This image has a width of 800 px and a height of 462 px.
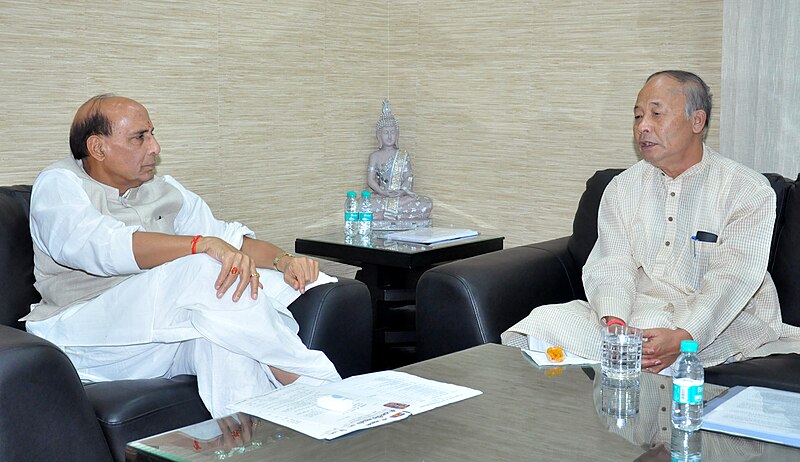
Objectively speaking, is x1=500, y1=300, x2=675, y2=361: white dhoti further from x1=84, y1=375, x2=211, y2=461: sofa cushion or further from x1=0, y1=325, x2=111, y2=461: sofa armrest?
x1=0, y1=325, x2=111, y2=461: sofa armrest

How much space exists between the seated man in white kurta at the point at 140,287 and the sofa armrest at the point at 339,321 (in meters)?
0.05

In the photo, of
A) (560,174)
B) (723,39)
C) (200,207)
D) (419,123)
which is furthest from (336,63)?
(723,39)

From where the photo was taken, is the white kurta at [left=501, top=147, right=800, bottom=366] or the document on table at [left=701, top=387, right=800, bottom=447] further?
the white kurta at [left=501, top=147, right=800, bottom=366]

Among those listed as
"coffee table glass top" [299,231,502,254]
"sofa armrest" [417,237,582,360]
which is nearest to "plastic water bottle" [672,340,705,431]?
"sofa armrest" [417,237,582,360]

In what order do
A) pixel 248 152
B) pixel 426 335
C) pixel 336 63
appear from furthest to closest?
pixel 336 63 < pixel 248 152 < pixel 426 335

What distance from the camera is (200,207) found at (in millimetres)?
3092

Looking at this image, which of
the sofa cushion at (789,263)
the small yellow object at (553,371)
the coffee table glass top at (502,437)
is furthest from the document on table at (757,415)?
the sofa cushion at (789,263)

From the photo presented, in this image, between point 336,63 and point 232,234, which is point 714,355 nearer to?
point 232,234

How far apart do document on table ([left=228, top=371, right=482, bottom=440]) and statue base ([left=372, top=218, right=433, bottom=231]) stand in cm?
198

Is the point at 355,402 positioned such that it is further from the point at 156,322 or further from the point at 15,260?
the point at 15,260

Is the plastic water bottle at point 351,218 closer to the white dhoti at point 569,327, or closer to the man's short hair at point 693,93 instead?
the white dhoti at point 569,327

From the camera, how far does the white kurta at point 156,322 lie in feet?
8.08

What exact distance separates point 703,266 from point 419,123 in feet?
6.53

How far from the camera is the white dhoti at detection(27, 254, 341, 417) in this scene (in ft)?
8.07
